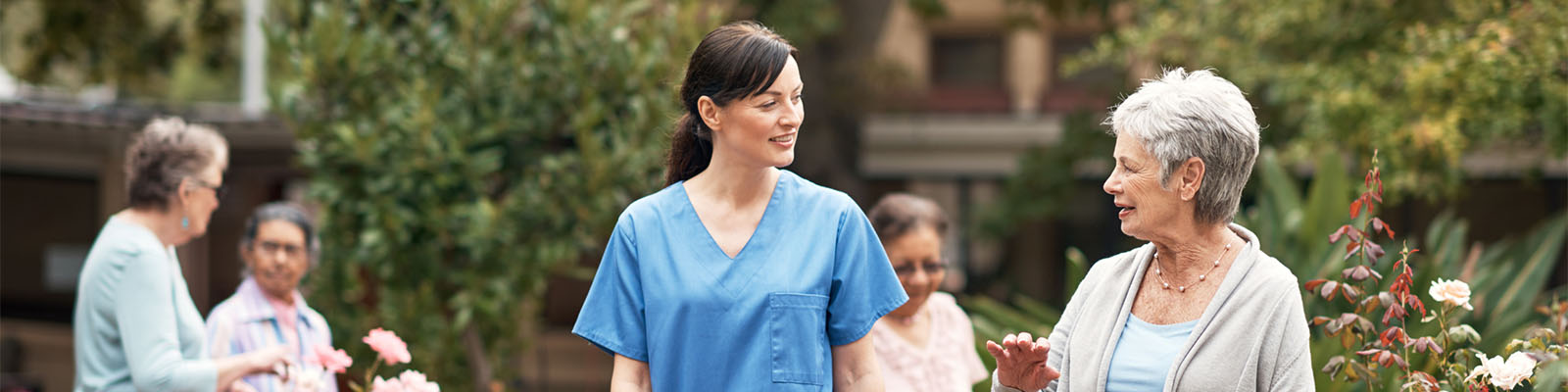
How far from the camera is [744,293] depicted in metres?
2.23

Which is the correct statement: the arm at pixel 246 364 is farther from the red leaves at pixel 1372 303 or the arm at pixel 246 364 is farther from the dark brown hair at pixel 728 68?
the red leaves at pixel 1372 303

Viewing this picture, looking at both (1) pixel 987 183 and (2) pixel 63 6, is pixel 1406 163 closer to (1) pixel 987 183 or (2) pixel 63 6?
(1) pixel 987 183

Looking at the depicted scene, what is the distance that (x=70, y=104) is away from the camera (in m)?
9.53

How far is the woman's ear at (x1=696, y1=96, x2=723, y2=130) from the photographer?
2316 mm

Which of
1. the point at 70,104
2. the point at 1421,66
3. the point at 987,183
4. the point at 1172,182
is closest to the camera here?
the point at 1172,182

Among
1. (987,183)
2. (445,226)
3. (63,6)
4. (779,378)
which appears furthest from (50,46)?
(779,378)

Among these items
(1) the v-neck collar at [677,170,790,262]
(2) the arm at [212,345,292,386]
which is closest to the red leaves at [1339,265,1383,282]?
(1) the v-neck collar at [677,170,790,262]

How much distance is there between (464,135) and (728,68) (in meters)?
3.50

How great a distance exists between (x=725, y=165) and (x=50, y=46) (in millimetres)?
9429

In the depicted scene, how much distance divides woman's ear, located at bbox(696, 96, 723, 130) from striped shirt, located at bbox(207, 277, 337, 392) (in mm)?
1844

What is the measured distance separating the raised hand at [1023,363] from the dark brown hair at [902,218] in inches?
48.8

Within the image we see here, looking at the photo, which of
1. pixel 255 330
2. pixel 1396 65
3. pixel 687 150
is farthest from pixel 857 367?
pixel 1396 65

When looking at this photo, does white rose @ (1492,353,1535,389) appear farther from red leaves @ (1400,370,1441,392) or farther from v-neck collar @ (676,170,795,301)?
v-neck collar @ (676,170,795,301)

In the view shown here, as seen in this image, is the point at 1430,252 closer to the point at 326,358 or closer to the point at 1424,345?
the point at 1424,345
